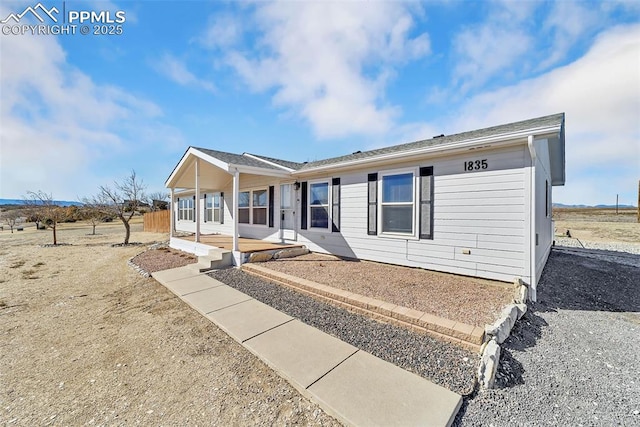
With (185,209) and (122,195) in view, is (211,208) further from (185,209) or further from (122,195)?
(122,195)

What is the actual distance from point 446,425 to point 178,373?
8.33 feet

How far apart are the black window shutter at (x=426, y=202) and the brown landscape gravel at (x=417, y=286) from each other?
0.95 meters

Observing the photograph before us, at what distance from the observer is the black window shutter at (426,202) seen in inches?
214

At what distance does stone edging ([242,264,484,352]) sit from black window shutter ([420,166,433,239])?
250cm

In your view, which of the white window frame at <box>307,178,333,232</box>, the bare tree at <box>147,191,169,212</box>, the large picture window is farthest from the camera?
the bare tree at <box>147,191,169,212</box>

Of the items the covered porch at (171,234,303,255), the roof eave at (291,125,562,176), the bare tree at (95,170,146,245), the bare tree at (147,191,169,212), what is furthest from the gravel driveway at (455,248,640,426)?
the bare tree at (147,191,169,212)

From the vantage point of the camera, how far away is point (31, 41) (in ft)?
21.5

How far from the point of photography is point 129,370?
2.61m

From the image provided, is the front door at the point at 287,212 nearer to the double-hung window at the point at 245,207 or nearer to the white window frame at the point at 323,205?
the white window frame at the point at 323,205

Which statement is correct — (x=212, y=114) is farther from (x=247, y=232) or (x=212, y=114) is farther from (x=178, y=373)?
(x=178, y=373)

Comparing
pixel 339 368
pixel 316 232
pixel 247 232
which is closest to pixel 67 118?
pixel 247 232

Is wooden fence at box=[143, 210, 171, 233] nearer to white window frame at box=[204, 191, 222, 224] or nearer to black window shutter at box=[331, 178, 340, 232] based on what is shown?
white window frame at box=[204, 191, 222, 224]

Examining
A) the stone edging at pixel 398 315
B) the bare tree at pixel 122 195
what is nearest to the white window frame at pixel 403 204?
the stone edging at pixel 398 315

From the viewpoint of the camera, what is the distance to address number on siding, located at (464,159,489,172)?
4770mm
